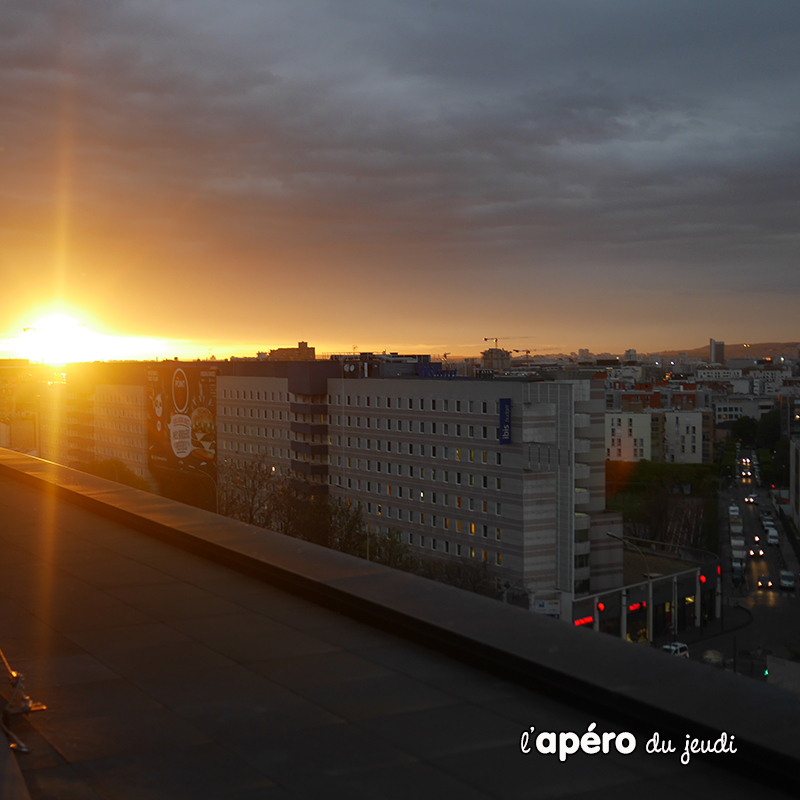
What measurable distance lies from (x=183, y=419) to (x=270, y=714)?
175ft

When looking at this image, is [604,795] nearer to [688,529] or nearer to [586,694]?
[586,694]

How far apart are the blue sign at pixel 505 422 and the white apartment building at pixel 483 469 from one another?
0.15 ft

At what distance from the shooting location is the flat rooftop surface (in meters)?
2.06

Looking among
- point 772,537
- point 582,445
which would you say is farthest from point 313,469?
point 772,537

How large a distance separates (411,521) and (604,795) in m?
39.6

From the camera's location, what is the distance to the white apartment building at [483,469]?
35.3 metres

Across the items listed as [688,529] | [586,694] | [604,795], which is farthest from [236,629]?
[688,529]

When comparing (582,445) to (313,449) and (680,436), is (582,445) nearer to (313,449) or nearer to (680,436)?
(313,449)

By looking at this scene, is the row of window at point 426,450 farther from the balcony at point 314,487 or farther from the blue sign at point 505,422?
the balcony at point 314,487

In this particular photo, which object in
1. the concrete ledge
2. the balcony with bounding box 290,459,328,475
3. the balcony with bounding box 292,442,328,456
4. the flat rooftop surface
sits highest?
the concrete ledge

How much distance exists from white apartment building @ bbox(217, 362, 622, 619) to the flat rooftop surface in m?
32.2

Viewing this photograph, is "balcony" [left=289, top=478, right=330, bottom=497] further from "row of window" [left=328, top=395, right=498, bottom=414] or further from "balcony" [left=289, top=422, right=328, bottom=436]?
"row of window" [left=328, top=395, right=498, bottom=414]

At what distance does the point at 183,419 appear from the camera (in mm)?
54281

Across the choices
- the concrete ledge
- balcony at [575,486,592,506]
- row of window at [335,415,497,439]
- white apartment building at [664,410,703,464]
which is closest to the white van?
balcony at [575,486,592,506]
